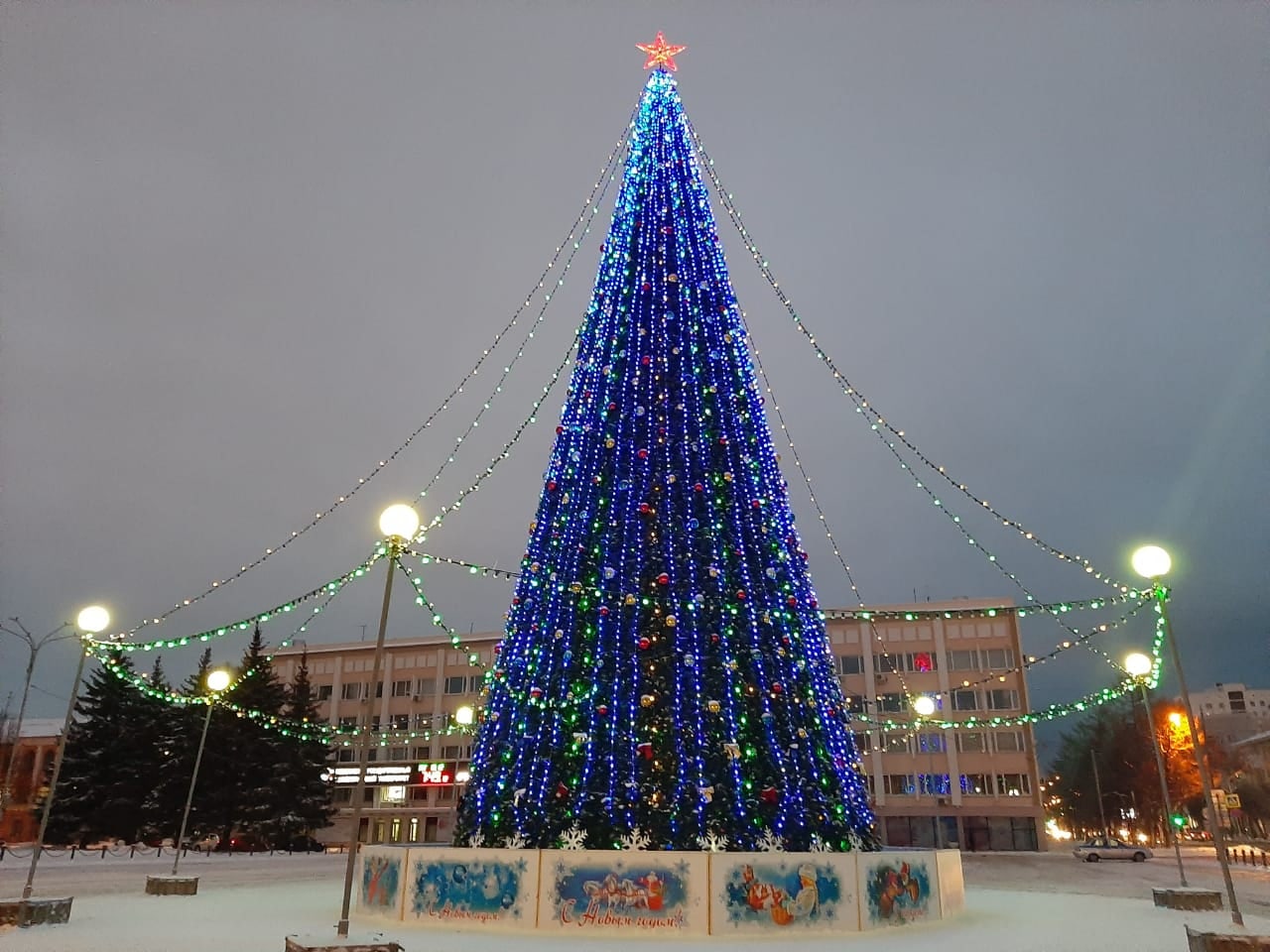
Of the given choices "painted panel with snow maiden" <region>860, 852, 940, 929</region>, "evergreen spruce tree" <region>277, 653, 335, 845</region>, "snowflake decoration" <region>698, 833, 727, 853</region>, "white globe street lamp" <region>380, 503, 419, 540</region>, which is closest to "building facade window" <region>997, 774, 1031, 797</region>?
"evergreen spruce tree" <region>277, 653, 335, 845</region>

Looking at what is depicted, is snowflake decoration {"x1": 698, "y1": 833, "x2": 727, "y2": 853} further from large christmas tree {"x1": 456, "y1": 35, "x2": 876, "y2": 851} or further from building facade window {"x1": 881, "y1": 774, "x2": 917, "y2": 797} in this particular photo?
building facade window {"x1": 881, "y1": 774, "x2": 917, "y2": 797}

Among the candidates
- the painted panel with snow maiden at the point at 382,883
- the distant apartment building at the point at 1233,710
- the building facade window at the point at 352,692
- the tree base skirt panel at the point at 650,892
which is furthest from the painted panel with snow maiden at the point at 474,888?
the distant apartment building at the point at 1233,710

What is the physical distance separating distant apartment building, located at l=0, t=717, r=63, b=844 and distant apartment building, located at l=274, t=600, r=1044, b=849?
15301 mm

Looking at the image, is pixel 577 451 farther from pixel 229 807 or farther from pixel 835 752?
pixel 229 807

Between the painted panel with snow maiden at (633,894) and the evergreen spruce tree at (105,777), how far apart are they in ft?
114

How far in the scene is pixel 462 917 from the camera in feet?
34.4

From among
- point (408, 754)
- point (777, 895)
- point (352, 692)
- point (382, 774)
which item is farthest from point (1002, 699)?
point (777, 895)

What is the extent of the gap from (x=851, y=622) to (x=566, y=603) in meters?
38.7

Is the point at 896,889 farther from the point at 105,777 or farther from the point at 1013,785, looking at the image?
the point at 105,777

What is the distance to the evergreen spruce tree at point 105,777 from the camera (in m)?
36.9

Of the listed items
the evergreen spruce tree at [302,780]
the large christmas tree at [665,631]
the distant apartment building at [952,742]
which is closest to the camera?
the large christmas tree at [665,631]

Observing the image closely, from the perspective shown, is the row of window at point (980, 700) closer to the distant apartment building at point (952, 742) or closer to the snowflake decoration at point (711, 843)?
the distant apartment building at point (952, 742)

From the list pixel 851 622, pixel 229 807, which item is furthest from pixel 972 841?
pixel 229 807

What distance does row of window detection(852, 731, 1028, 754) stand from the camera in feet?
144
